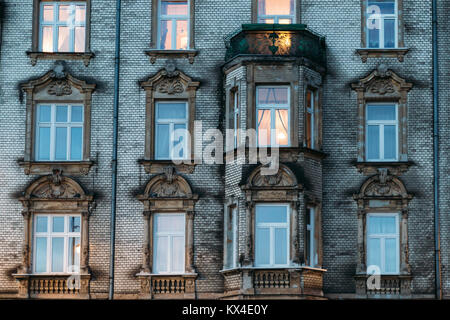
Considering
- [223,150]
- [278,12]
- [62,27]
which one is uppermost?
[278,12]

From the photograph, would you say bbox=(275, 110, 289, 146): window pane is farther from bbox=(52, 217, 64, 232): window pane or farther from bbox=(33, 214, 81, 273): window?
bbox=(52, 217, 64, 232): window pane

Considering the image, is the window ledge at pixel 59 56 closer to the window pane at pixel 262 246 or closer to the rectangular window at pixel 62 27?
the rectangular window at pixel 62 27

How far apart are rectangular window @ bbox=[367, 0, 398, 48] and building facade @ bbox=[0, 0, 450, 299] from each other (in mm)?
45

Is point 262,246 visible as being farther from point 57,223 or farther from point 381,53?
point 381,53

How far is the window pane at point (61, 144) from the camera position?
3276cm

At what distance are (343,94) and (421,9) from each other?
3.43 metres

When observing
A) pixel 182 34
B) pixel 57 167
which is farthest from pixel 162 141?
pixel 182 34

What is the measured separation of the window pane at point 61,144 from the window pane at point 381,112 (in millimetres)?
8755

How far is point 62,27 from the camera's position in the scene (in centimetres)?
3347

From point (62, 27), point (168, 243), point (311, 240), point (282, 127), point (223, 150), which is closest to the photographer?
point (311, 240)

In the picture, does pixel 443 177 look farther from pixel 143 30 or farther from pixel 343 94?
pixel 143 30

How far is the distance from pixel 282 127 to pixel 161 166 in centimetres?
363

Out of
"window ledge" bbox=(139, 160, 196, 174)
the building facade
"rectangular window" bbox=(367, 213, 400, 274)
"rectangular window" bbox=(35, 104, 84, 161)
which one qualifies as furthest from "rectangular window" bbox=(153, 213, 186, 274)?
"rectangular window" bbox=(367, 213, 400, 274)

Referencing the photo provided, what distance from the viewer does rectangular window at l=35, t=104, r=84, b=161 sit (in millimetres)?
32750
